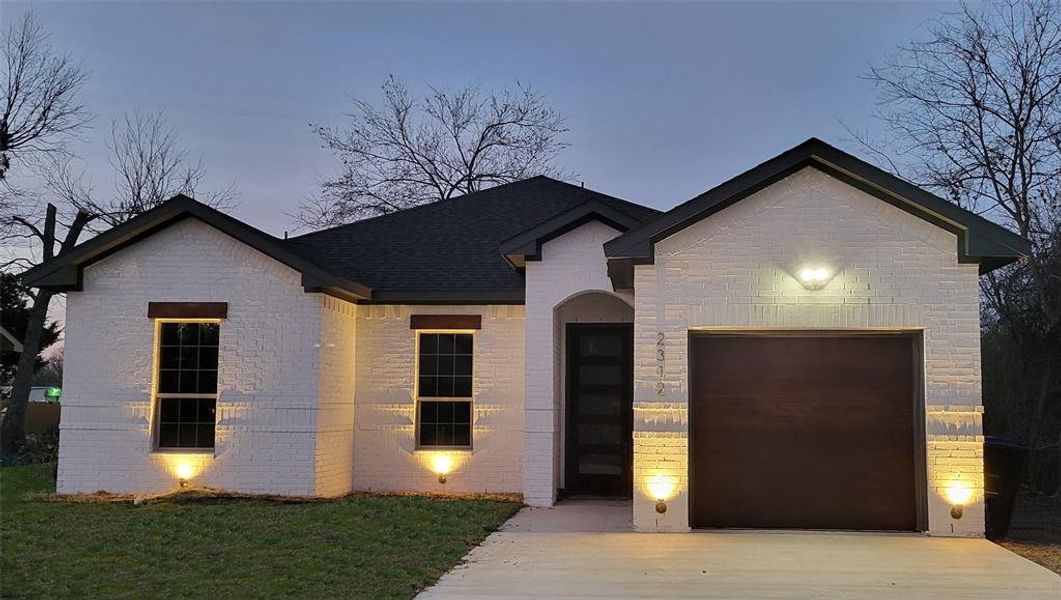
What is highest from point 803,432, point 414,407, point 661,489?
point 414,407

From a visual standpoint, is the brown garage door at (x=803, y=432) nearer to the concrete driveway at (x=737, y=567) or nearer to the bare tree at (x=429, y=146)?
the concrete driveway at (x=737, y=567)

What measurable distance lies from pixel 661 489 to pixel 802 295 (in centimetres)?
258

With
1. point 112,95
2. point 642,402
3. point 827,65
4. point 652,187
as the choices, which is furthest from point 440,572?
point 652,187

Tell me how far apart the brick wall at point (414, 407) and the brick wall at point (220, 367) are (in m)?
1.30

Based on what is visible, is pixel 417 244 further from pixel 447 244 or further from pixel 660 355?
pixel 660 355

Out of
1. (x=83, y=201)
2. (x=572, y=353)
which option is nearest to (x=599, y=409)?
(x=572, y=353)

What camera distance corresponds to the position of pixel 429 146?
34.3m

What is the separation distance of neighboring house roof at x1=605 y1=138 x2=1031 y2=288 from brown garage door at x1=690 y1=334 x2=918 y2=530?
124 centimetres

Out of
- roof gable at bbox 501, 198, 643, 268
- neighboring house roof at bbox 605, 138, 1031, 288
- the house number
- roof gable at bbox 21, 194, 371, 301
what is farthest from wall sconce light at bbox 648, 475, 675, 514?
roof gable at bbox 21, 194, 371, 301

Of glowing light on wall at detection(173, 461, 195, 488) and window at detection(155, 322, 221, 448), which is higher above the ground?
window at detection(155, 322, 221, 448)

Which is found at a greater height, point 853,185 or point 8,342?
point 853,185

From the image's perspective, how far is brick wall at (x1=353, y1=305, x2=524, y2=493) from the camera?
46.7 feet

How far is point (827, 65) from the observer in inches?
730

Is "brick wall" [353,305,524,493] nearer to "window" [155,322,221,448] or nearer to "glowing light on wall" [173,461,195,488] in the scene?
"window" [155,322,221,448]
